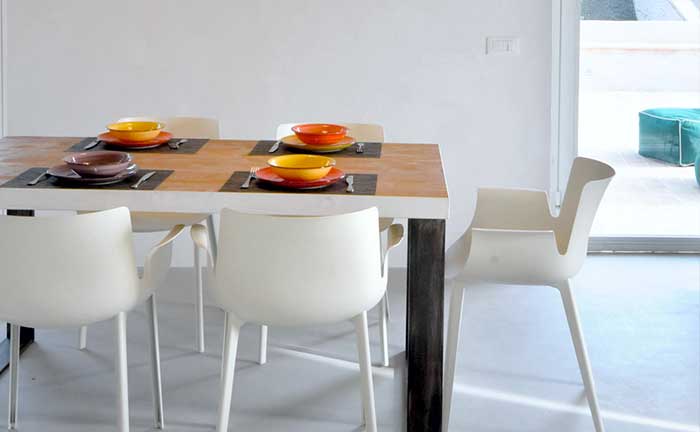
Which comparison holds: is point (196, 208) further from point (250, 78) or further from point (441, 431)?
point (250, 78)

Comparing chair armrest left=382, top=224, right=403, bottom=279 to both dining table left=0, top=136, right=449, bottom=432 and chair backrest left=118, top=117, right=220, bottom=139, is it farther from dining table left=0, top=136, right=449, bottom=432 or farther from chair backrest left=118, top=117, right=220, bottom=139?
chair backrest left=118, top=117, right=220, bottom=139

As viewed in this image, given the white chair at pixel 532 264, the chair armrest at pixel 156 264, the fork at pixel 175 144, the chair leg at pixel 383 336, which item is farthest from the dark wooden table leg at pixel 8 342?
the white chair at pixel 532 264

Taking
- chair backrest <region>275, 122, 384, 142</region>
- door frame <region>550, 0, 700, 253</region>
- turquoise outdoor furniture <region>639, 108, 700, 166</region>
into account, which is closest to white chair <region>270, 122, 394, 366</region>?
chair backrest <region>275, 122, 384, 142</region>

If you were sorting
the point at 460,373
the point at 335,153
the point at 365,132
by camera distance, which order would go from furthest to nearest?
1. the point at 365,132
2. the point at 460,373
3. the point at 335,153

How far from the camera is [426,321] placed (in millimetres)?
2898

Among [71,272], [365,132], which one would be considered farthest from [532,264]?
[71,272]

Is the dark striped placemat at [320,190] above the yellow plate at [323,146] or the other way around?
the other way around

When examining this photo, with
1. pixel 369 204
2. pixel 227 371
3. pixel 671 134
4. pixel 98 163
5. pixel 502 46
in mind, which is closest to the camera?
pixel 227 371

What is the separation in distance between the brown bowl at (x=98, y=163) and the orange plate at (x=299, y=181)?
404mm

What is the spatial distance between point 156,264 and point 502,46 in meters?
2.52

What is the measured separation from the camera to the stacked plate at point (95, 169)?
291cm

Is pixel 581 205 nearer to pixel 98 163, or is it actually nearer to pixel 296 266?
pixel 296 266

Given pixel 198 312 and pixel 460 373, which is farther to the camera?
pixel 198 312

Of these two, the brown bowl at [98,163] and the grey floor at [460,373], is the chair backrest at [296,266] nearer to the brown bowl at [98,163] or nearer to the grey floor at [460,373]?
the brown bowl at [98,163]
